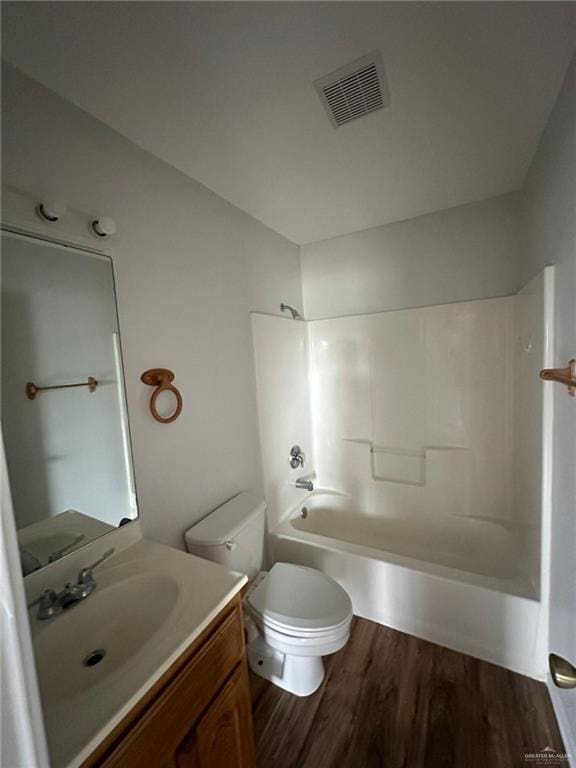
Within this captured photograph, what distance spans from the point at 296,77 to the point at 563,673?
1.78m

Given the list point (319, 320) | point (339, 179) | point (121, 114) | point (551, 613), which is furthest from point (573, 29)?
point (551, 613)

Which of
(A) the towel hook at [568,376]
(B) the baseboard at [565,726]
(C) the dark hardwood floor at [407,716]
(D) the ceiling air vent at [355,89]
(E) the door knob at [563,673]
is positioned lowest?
(C) the dark hardwood floor at [407,716]

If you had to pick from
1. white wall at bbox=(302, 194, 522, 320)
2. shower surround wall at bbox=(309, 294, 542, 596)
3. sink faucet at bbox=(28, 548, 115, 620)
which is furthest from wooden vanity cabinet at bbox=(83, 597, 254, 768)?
white wall at bbox=(302, 194, 522, 320)

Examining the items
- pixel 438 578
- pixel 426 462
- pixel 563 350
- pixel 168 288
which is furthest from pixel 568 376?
pixel 168 288

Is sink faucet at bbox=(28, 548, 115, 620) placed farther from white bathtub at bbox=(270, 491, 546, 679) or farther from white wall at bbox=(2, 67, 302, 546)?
white bathtub at bbox=(270, 491, 546, 679)

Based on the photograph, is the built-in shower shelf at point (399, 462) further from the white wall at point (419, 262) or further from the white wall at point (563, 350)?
the white wall at point (419, 262)

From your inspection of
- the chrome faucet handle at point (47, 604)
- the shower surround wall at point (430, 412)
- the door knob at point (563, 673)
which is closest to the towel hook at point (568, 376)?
the shower surround wall at point (430, 412)

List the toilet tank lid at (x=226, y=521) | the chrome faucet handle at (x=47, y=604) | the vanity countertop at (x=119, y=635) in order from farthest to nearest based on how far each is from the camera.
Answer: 1. the toilet tank lid at (x=226, y=521)
2. the chrome faucet handle at (x=47, y=604)
3. the vanity countertop at (x=119, y=635)

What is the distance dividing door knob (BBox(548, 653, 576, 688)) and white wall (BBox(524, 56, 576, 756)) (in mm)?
528

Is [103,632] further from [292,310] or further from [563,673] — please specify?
[292,310]

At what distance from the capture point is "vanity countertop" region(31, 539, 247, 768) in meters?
0.61

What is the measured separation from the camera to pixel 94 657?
852 millimetres

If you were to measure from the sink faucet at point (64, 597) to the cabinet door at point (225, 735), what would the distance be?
48 centimetres

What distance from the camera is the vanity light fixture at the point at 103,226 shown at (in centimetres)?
108
